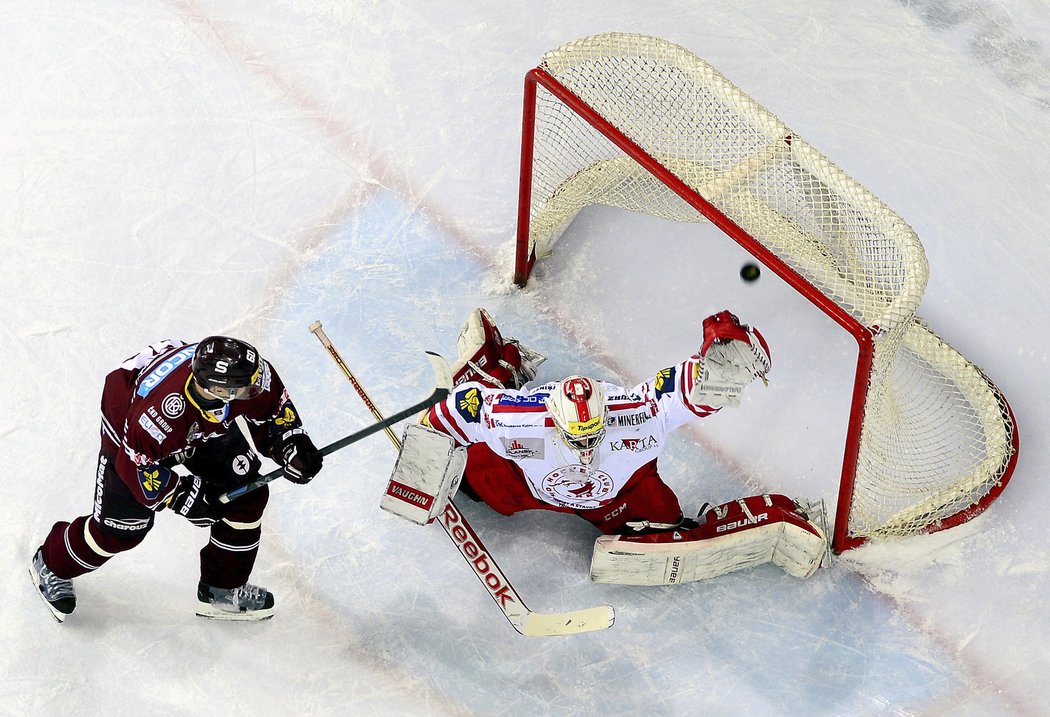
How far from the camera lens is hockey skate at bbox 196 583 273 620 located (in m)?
4.02

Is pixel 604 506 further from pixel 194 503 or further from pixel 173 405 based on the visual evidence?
pixel 173 405

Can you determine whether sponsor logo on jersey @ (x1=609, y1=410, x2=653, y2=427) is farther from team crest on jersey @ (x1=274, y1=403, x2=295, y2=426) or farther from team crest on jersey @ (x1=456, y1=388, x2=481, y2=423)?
team crest on jersey @ (x1=274, y1=403, x2=295, y2=426)

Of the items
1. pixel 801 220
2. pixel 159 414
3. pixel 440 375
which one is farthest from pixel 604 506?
pixel 159 414

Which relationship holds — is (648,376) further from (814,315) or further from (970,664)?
(970,664)

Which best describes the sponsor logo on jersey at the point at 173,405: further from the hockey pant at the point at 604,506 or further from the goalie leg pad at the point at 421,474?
the hockey pant at the point at 604,506

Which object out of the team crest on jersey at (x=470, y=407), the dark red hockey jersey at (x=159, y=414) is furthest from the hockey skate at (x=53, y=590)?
Result: the team crest on jersey at (x=470, y=407)

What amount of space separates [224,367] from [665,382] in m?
1.24

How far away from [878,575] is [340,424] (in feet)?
6.09

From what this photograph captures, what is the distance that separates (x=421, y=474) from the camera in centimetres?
385

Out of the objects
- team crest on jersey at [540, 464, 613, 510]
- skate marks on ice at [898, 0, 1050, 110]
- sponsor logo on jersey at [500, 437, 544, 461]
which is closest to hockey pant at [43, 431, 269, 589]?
sponsor logo on jersey at [500, 437, 544, 461]

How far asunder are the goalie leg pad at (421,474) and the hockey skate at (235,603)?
1.81 feet

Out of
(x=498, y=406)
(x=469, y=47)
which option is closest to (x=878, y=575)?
(x=498, y=406)

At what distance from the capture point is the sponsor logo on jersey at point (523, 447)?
12.4 feet

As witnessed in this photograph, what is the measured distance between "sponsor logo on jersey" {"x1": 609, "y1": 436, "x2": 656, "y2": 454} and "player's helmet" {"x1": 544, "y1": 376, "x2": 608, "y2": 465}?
0.23m
